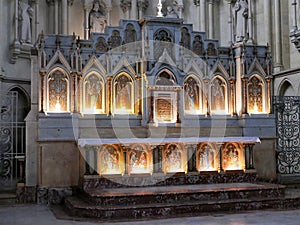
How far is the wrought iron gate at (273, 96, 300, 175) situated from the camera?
42.7ft

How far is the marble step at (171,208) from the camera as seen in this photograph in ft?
27.5

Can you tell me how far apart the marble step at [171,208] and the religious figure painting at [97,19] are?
8153mm

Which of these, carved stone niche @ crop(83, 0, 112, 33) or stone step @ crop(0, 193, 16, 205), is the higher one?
carved stone niche @ crop(83, 0, 112, 33)

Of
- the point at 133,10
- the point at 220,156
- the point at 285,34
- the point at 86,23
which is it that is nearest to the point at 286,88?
the point at 285,34

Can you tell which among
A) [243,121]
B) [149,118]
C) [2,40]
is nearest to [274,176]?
[243,121]

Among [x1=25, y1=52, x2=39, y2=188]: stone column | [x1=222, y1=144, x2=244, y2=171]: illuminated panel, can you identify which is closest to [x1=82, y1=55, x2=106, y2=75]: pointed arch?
[x1=25, y1=52, x2=39, y2=188]: stone column

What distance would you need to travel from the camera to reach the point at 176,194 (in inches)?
359

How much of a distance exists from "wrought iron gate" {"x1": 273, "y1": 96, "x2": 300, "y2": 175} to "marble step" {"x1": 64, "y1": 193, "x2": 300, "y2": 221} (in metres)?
3.62

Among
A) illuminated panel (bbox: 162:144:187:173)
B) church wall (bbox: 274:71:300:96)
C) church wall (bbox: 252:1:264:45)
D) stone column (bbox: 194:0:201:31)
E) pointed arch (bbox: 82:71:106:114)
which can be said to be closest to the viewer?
illuminated panel (bbox: 162:144:187:173)

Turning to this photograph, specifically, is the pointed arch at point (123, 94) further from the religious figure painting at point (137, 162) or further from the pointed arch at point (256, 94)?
the pointed arch at point (256, 94)

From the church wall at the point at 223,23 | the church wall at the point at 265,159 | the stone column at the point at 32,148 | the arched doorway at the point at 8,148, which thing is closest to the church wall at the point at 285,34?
the church wall at the point at 223,23

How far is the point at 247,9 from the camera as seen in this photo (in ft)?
53.2

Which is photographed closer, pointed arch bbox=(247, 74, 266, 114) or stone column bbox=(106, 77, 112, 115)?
stone column bbox=(106, 77, 112, 115)

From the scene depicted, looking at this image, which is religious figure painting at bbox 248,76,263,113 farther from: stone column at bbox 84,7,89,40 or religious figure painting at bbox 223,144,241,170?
stone column at bbox 84,7,89,40
